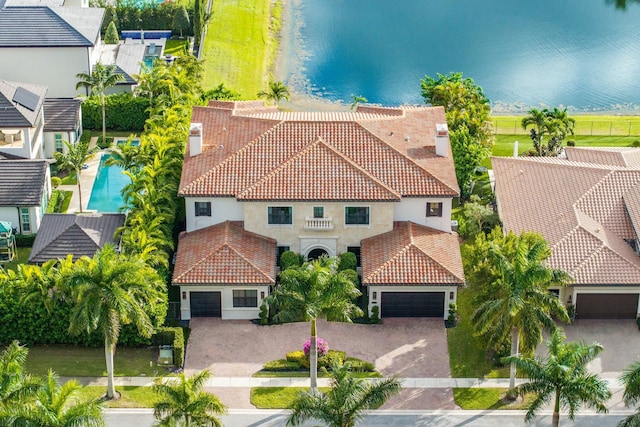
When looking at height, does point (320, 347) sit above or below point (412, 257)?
below

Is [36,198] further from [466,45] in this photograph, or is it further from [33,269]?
[466,45]

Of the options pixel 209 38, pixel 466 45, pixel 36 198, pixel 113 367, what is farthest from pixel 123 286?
pixel 466 45

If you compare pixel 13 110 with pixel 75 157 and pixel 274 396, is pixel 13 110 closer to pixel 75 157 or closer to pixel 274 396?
pixel 75 157

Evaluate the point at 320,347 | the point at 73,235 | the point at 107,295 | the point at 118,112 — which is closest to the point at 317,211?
the point at 320,347

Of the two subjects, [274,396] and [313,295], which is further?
[274,396]

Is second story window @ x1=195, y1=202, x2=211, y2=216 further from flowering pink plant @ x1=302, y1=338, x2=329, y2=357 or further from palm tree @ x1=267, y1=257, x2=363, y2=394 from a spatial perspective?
palm tree @ x1=267, y1=257, x2=363, y2=394
